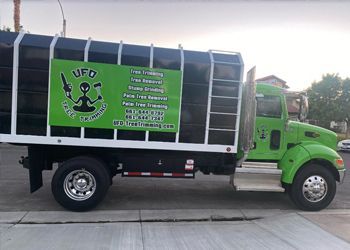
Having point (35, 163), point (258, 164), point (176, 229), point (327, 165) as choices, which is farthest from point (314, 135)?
point (35, 163)

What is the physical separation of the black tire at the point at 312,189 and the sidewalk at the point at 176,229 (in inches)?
12.4

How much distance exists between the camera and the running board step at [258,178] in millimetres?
7562

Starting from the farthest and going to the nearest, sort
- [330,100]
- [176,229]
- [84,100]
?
[330,100] → [84,100] → [176,229]

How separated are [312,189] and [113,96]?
4.31 m

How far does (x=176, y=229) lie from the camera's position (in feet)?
19.5

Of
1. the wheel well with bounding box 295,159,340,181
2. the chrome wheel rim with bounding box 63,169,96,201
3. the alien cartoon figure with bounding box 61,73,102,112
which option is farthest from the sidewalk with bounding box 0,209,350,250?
the alien cartoon figure with bounding box 61,73,102,112

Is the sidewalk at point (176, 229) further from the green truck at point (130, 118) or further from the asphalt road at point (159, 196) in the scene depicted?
the green truck at point (130, 118)

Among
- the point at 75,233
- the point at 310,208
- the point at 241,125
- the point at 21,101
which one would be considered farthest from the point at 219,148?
the point at 21,101

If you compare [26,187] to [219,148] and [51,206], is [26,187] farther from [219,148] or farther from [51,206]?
[219,148]

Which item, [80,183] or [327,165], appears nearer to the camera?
[80,183]

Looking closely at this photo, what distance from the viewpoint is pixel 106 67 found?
680 centimetres

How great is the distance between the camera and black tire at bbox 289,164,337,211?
747cm

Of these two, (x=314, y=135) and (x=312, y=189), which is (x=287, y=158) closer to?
(x=312, y=189)

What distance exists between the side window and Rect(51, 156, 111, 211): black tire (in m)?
3.39
